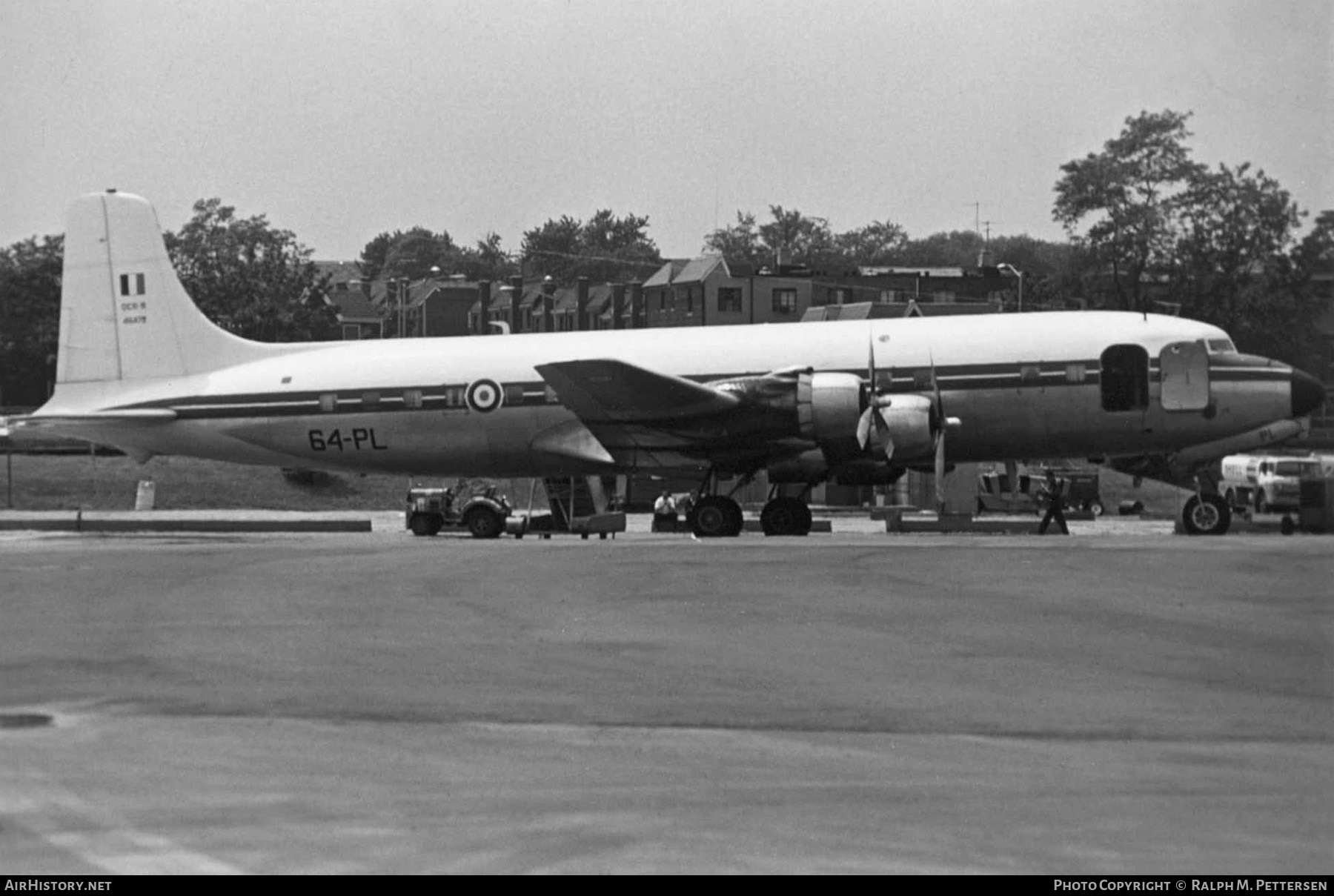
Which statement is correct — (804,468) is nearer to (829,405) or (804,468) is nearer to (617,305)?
(829,405)

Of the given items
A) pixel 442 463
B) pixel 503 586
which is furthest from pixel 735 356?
pixel 503 586

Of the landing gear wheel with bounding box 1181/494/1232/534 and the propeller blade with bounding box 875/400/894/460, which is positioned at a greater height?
the propeller blade with bounding box 875/400/894/460

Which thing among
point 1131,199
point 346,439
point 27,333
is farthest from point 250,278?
point 346,439

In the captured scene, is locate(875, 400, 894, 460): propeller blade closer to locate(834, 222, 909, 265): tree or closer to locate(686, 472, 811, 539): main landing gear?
locate(686, 472, 811, 539): main landing gear

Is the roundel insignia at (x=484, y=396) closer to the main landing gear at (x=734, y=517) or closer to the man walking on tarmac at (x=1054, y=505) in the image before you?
the main landing gear at (x=734, y=517)

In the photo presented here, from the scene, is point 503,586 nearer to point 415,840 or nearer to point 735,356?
point 415,840

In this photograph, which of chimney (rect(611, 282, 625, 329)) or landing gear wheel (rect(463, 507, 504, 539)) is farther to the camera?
chimney (rect(611, 282, 625, 329))

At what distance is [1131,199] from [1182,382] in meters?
44.2

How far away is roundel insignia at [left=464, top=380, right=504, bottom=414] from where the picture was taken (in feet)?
104

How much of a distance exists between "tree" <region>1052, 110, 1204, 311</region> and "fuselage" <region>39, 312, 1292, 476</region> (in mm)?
37928

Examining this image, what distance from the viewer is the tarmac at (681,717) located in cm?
802

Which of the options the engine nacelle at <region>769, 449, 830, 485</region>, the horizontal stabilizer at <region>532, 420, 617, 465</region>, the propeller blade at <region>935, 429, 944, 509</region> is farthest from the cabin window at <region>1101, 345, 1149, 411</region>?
the horizontal stabilizer at <region>532, 420, 617, 465</region>

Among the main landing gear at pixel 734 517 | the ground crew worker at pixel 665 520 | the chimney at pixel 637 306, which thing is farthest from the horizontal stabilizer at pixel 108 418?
the chimney at pixel 637 306

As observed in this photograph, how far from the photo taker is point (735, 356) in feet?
101
